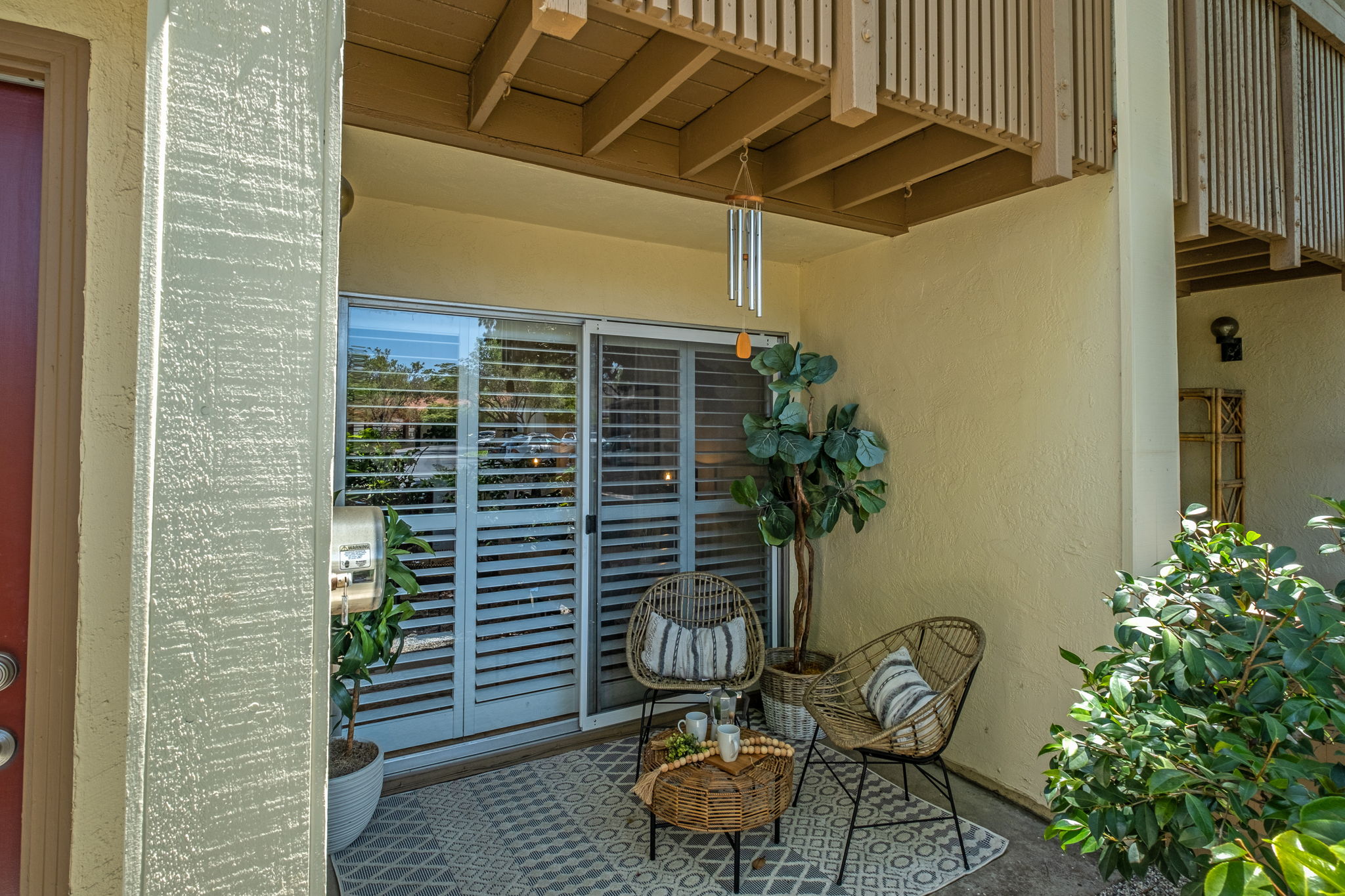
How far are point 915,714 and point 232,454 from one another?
2.32 metres

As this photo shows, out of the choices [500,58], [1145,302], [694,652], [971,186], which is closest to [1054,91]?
[971,186]

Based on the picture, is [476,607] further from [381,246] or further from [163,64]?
[163,64]

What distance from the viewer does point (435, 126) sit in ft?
7.69

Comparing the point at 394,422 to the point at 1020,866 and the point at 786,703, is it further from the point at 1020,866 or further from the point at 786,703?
the point at 1020,866

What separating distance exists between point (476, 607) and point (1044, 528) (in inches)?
100

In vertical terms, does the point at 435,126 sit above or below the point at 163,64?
above

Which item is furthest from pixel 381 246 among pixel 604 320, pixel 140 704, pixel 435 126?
pixel 140 704

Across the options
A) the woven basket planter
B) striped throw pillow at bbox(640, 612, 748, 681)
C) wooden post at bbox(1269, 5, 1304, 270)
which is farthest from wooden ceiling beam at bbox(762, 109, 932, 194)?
the woven basket planter

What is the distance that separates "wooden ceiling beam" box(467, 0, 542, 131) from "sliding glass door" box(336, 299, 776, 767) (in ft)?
3.82

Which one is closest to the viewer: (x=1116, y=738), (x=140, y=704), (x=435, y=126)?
(x=140, y=704)

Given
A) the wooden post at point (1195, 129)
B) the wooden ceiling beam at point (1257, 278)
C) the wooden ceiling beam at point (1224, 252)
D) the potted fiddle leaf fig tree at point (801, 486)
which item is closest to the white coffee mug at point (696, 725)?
the potted fiddle leaf fig tree at point (801, 486)

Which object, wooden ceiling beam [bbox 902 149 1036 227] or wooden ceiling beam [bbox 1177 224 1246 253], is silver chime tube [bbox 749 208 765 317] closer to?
wooden ceiling beam [bbox 902 149 1036 227]

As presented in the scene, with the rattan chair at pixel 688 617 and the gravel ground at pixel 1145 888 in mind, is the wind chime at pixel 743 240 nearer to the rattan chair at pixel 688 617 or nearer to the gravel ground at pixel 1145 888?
the rattan chair at pixel 688 617

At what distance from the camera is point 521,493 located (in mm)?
3430
